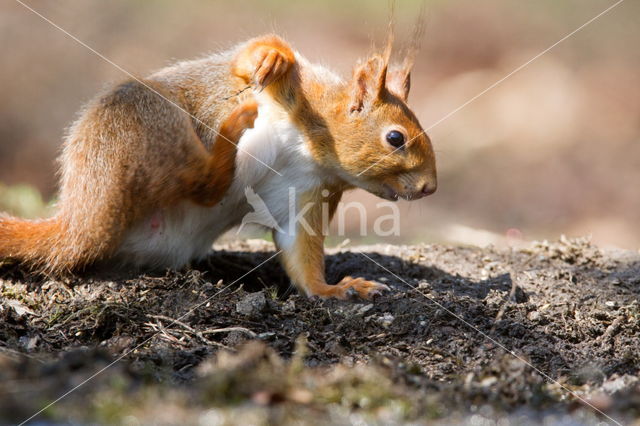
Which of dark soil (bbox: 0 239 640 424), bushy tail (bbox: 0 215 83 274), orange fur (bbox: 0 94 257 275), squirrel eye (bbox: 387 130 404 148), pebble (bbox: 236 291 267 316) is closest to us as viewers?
dark soil (bbox: 0 239 640 424)

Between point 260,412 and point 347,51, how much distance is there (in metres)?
8.73

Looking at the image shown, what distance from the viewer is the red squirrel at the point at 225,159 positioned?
4074mm

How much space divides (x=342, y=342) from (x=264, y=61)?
1618 mm

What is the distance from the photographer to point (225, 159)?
422 centimetres

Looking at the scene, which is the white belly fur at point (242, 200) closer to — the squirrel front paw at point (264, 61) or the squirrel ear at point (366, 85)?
the squirrel front paw at point (264, 61)

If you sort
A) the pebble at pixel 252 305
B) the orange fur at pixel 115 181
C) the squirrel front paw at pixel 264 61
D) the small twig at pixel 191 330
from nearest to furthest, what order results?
the small twig at pixel 191 330, the pebble at pixel 252 305, the orange fur at pixel 115 181, the squirrel front paw at pixel 264 61

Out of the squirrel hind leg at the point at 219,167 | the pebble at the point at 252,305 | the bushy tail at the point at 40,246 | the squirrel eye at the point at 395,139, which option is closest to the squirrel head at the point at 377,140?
the squirrel eye at the point at 395,139

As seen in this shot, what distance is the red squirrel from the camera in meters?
4.07

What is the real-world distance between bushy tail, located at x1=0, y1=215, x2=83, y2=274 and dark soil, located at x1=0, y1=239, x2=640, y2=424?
0.09 metres

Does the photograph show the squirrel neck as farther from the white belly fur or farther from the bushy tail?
the bushy tail

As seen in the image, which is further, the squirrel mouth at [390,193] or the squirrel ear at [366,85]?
the squirrel mouth at [390,193]

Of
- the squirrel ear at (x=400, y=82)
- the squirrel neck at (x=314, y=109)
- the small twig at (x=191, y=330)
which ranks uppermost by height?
the squirrel ear at (x=400, y=82)

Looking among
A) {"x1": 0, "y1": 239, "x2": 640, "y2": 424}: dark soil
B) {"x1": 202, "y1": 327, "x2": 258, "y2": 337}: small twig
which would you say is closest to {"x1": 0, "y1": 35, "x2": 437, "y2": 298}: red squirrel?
{"x1": 0, "y1": 239, "x2": 640, "y2": 424}: dark soil

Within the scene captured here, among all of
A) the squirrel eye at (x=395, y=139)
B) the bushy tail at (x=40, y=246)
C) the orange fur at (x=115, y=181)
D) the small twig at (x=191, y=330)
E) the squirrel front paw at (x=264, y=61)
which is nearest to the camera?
the small twig at (x=191, y=330)
